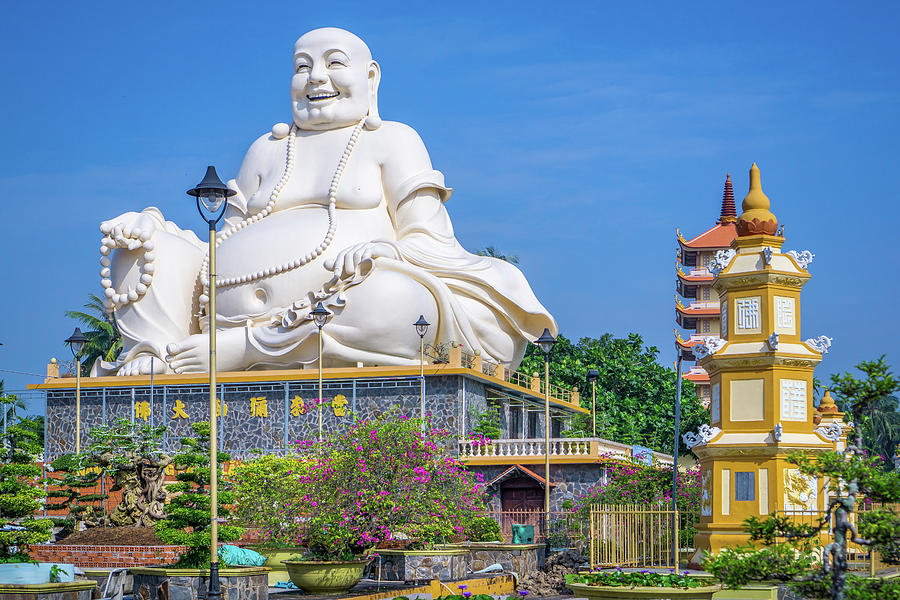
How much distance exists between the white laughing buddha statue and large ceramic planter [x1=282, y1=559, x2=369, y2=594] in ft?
39.2

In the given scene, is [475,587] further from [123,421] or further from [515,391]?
[515,391]

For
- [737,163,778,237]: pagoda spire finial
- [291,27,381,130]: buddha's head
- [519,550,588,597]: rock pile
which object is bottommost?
[519,550,588,597]: rock pile

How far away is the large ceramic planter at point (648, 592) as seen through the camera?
12.2 meters

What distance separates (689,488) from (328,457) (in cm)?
615

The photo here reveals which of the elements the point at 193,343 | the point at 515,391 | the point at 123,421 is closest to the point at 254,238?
the point at 193,343

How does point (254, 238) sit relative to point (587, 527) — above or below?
above

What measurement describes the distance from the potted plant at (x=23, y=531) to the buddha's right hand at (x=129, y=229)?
497 inches

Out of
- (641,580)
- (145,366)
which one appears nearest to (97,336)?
(145,366)

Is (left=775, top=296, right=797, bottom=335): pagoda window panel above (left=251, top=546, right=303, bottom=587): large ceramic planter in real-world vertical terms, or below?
above

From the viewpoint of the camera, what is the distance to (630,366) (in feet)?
144

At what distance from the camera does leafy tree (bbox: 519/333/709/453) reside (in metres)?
41.4

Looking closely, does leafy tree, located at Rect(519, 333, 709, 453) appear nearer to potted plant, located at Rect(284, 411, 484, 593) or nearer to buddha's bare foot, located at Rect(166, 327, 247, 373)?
buddha's bare foot, located at Rect(166, 327, 247, 373)

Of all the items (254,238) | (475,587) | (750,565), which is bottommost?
(475,587)

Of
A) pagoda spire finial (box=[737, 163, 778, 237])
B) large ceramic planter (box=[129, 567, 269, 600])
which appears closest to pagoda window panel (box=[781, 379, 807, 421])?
pagoda spire finial (box=[737, 163, 778, 237])
